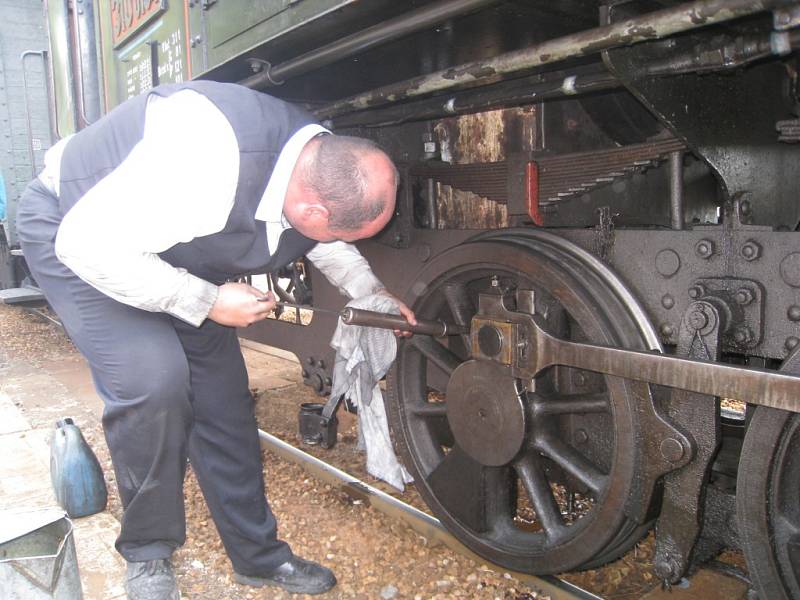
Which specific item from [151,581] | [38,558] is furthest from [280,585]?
[38,558]

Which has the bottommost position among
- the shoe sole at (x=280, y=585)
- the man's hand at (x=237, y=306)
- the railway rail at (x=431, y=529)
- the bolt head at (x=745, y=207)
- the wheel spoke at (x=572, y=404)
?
the shoe sole at (x=280, y=585)

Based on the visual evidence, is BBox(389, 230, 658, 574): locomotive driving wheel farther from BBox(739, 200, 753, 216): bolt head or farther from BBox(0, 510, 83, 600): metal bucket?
BBox(0, 510, 83, 600): metal bucket

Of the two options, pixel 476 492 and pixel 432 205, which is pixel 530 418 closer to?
pixel 476 492

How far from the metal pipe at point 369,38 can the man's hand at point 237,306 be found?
2.51 feet

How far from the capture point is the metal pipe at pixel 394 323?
207 centimetres

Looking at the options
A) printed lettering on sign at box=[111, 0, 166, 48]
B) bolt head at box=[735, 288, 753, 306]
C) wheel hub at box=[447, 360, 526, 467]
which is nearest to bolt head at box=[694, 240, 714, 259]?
bolt head at box=[735, 288, 753, 306]

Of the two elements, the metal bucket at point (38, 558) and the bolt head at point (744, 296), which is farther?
the bolt head at point (744, 296)

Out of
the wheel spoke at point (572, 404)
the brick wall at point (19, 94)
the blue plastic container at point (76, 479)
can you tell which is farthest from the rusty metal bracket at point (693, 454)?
the brick wall at point (19, 94)

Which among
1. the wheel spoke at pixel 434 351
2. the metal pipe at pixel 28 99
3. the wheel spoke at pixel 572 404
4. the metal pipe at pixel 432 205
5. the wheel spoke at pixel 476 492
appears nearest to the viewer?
the wheel spoke at pixel 572 404

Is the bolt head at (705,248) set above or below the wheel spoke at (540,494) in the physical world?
above

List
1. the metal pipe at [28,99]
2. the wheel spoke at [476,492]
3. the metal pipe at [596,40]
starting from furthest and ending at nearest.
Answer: the metal pipe at [28,99] → the wheel spoke at [476,492] → the metal pipe at [596,40]

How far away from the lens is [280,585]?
2285 mm

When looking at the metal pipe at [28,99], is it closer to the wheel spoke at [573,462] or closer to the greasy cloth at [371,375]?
the greasy cloth at [371,375]

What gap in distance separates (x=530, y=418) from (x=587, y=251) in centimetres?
53
